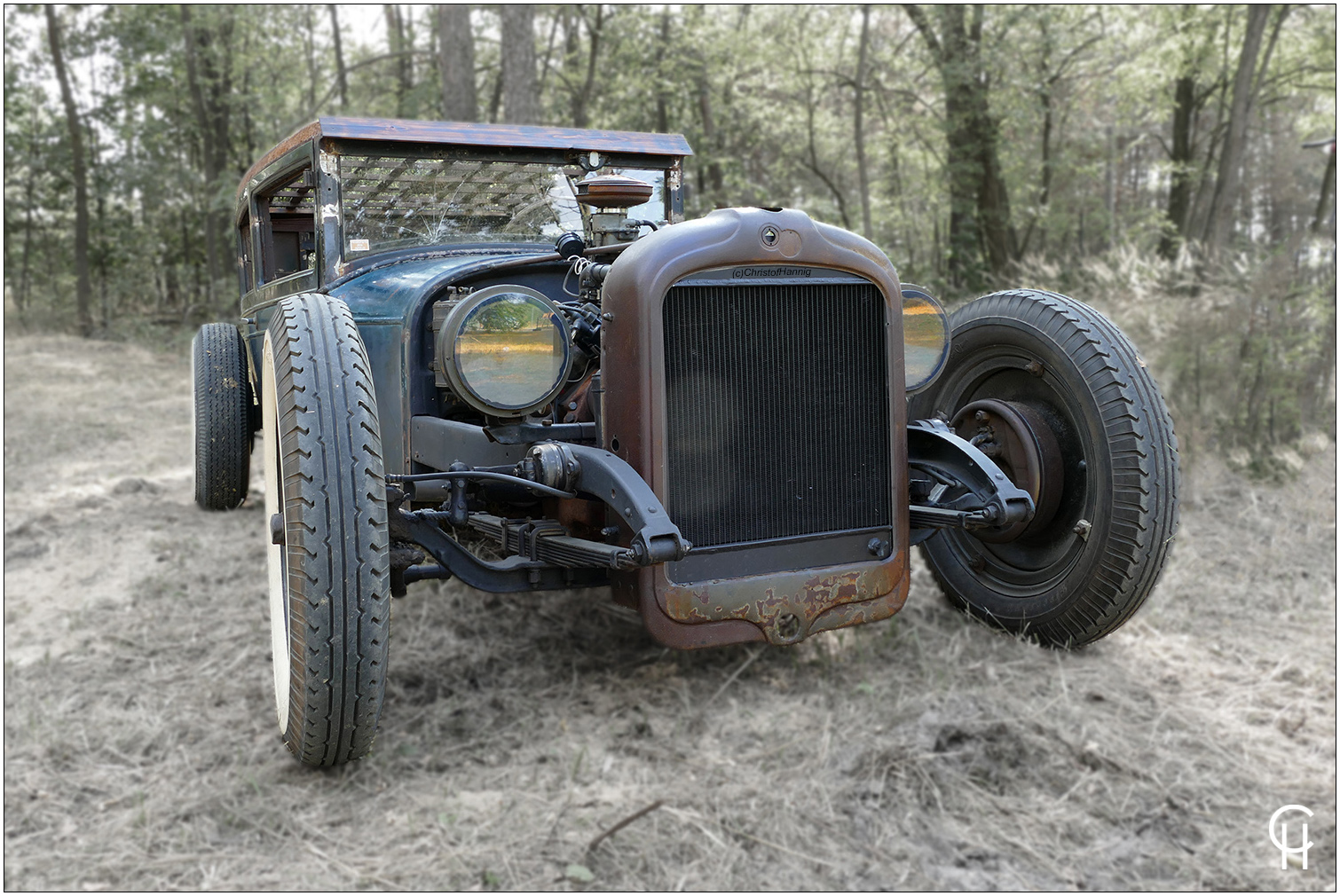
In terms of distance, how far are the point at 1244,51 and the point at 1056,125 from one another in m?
6.51

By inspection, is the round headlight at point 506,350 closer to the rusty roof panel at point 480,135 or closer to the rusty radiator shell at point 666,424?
the rusty radiator shell at point 666,424

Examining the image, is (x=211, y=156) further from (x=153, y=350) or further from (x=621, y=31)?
(x=621, y=31)

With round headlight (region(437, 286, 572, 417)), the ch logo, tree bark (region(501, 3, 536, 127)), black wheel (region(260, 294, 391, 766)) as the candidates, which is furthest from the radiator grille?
tree bark (region(501, 3, 536, 127))

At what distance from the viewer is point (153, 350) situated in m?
16.9

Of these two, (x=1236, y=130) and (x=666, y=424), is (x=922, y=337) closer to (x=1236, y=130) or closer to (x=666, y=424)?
(x=666, y=424)

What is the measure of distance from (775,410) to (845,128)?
16856 mm

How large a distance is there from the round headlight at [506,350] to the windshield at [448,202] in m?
1.23

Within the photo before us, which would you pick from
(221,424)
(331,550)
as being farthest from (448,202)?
(331,550)

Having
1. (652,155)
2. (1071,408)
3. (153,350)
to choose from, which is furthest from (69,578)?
(153,350)

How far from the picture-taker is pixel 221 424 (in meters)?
4.05

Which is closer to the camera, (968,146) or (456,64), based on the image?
(456,64)

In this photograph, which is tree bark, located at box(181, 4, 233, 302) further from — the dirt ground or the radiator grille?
the radiator grille

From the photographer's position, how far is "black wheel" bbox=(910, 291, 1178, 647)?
7.90 ft

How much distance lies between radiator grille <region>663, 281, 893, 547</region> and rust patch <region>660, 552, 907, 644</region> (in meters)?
0.12
